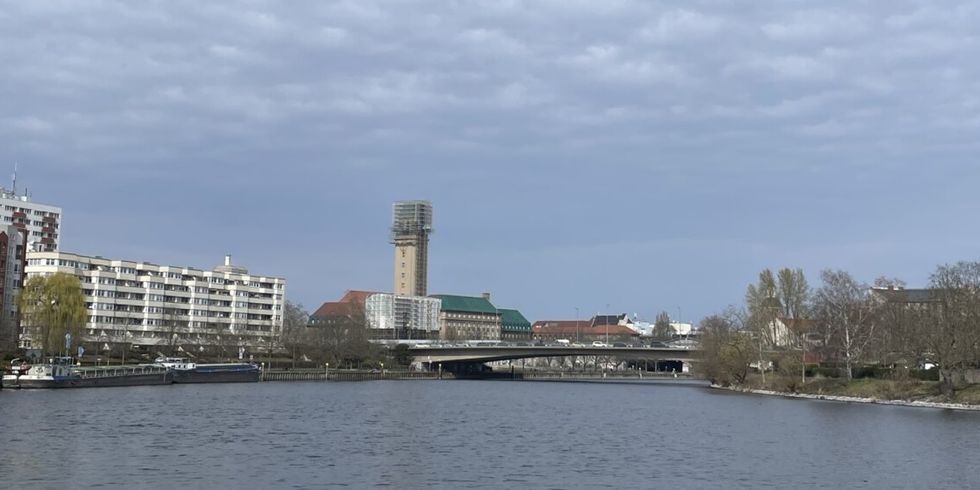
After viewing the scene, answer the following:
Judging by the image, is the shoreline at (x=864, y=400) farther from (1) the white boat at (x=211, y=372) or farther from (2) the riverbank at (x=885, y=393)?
(1) the white boat at (x=211, y=372)

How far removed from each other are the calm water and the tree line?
33.5ft

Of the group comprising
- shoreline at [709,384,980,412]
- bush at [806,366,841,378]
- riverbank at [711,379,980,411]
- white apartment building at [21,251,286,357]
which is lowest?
shoreline at [709,384,980,412]

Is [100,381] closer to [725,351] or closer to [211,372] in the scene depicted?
[211,372]

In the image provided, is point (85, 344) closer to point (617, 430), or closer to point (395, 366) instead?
point (395, 366)

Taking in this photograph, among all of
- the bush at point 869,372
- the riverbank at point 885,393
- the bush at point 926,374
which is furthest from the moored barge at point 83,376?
the bush at point 926,374

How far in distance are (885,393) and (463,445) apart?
62.3m

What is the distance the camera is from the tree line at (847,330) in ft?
312

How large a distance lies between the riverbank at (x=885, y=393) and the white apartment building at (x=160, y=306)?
296 ft

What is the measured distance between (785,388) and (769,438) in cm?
5903

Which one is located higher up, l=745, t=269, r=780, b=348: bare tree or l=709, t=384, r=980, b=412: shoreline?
l=745, t=269, r=780, b=348: bare tree

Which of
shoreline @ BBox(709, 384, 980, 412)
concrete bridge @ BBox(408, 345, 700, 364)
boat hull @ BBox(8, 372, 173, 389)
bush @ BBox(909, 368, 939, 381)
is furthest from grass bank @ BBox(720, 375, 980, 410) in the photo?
boat hull @ BBox(8, 372, 173, 389)

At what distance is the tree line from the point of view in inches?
3745

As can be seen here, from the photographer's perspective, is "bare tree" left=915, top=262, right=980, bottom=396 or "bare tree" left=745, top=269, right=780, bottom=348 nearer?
"bare tree" left=915, top=262, right=980, bottom=396

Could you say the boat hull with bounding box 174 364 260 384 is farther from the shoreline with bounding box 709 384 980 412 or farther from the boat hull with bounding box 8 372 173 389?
the shoreline with bounding box 709 384 980 412
